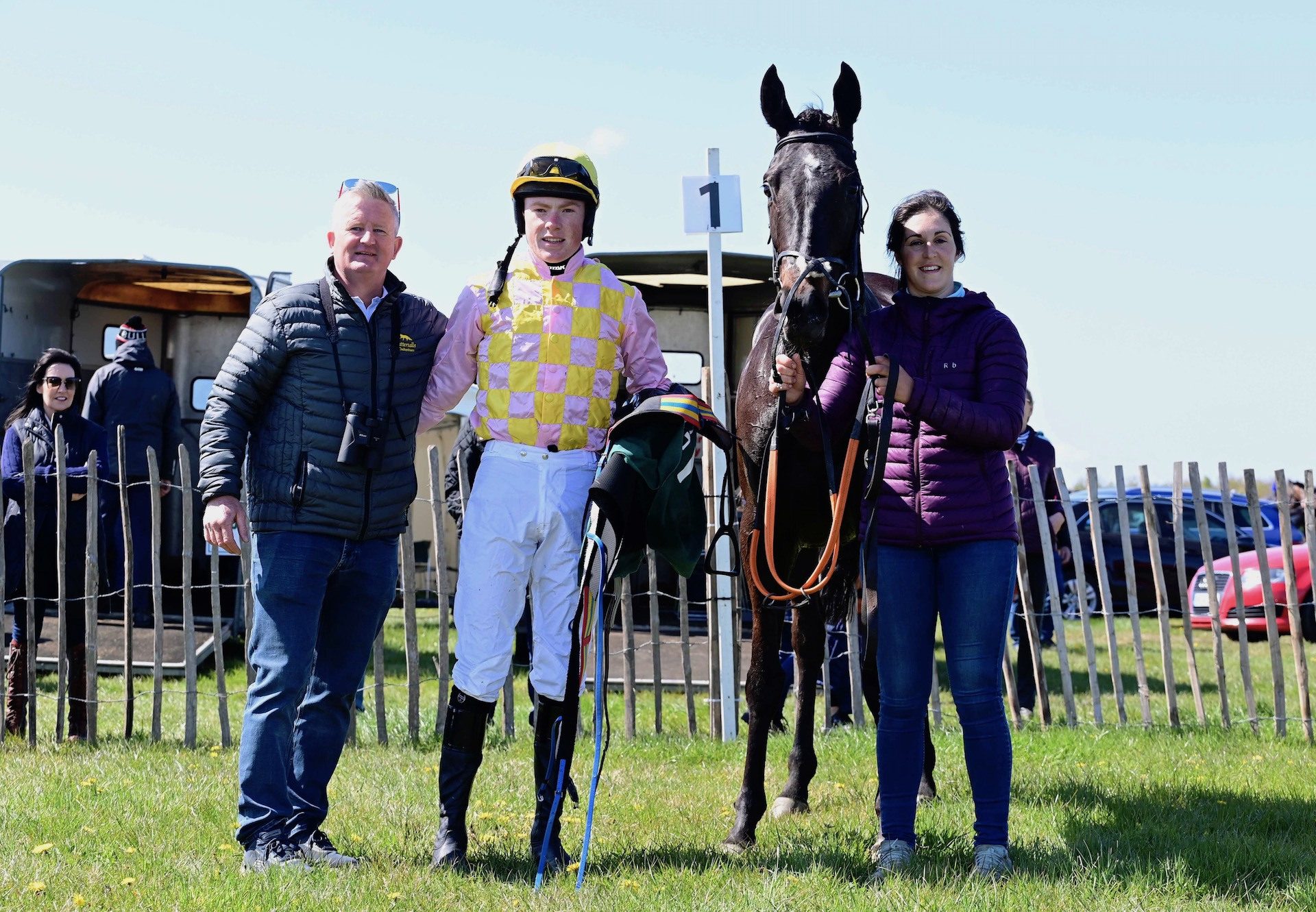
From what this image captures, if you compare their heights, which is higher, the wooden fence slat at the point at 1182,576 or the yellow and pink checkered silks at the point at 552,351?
the yellow and pink checkered silks at the point at 552,351

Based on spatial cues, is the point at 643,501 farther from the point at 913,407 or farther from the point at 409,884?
the point at 409,884

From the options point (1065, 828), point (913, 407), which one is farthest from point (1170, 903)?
point (913, 407)

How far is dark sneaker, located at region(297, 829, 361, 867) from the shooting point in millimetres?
3852

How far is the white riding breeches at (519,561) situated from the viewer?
12.3 ft

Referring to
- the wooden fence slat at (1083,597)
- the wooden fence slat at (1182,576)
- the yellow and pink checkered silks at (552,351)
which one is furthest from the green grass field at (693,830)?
the yellow and pink checkered silks at (552,351)

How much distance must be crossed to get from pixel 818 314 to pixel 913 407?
39cm

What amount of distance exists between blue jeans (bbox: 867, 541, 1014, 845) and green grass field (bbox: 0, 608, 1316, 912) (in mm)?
253

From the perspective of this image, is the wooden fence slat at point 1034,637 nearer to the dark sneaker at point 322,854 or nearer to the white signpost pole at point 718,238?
the white signpost pole at point 718,238

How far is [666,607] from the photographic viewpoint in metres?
10.9

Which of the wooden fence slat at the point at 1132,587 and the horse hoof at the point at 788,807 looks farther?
the wooden fence slat at the point at 1132,587

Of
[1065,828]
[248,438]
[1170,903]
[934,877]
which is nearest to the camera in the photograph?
[1170,903]

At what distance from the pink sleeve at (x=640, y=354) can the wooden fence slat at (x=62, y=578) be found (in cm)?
392

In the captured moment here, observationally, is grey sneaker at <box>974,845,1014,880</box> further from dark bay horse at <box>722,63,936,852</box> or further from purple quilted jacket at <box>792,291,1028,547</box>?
purple quilted jacket at <box>792,291,1028,547</box>

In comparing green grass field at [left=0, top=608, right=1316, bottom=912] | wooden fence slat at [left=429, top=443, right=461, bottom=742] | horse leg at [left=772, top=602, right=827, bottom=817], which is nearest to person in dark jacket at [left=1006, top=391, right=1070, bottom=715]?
green grass field at [left=0, top=608, right=1316, bottom=912]
